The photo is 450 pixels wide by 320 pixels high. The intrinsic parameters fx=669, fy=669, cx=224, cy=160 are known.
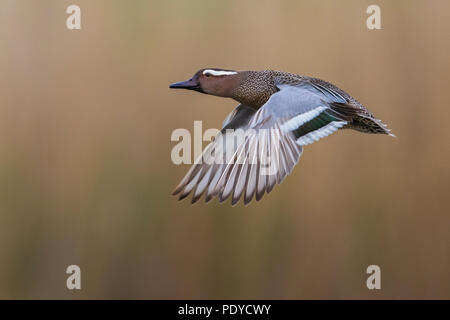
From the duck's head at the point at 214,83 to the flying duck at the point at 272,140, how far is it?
0.52ft

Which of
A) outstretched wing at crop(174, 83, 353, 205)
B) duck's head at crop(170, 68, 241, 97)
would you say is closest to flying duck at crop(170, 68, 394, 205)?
outstretched wing at crop(174, 83, 353, 205)

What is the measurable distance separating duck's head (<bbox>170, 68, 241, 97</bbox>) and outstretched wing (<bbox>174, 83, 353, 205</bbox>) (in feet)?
0.95

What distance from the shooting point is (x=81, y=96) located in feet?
8.52

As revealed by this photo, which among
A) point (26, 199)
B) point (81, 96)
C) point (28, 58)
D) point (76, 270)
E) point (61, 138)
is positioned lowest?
point (76, 270)

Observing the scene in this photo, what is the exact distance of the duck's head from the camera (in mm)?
2227

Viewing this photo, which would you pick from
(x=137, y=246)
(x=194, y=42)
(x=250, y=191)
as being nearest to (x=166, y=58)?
(x=194, y=42)

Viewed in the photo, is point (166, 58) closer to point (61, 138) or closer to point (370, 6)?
point (61, 138)

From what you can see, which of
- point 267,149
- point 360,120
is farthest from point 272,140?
point 360,120

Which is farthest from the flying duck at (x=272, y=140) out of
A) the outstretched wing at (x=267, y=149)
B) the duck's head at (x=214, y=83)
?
the duck's head at (x=214, y=83)

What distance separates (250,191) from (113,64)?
110cm

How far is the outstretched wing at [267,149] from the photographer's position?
1797 mm

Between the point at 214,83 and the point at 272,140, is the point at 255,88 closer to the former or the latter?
the point at 214,83

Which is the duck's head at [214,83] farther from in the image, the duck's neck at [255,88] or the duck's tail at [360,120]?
the duck's tail at [360,120]

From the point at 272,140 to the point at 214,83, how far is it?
46 cm
